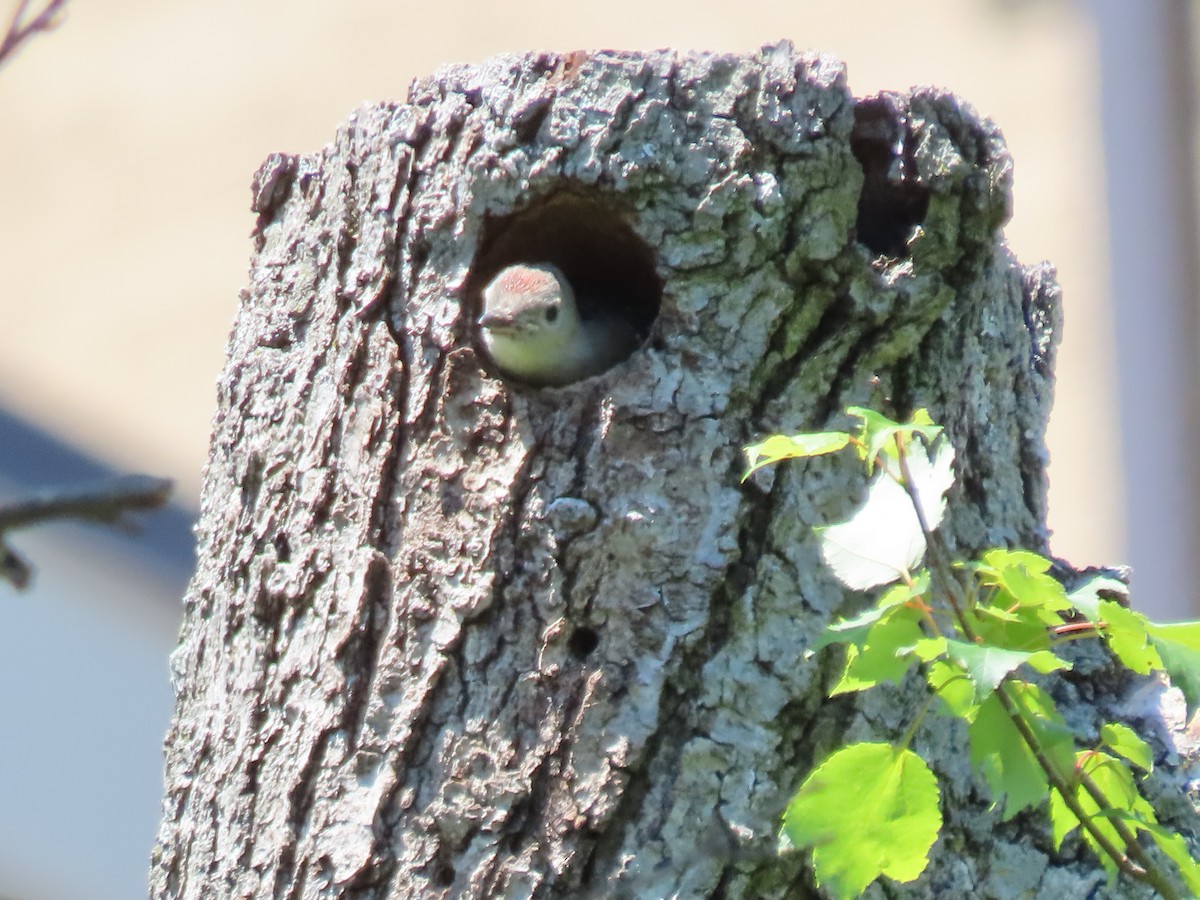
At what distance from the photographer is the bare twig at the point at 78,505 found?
2.32m

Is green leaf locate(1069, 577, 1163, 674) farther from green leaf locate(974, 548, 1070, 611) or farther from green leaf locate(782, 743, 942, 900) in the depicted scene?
green leaf locate(782, 743, 942, 900)

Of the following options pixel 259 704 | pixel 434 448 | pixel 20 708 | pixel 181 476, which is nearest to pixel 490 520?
pixel 434 448

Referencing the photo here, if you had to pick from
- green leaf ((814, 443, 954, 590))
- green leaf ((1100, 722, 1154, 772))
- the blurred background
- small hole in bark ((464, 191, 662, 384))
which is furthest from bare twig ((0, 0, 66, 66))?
the blurred background

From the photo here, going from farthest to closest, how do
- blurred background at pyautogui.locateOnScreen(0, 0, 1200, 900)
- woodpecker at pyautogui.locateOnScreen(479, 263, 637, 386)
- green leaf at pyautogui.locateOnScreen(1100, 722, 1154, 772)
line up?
blurred background at pyautogui.locateOnScreen(0, 0, 1200, 900)
woodpecker at pyautogui.locateOnScreen(479, 263, 637, 386)
green leaf at pyautogui.locateOnScreen(1100, 722, 1154, 772)

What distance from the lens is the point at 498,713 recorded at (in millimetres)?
2939

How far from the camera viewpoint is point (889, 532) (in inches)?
77.5

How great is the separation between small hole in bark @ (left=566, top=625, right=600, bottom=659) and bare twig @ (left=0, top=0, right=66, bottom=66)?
4.81 feet

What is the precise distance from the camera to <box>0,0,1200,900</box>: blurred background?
6277mm

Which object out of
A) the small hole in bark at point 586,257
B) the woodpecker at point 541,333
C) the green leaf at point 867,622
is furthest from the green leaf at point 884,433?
the woodpecker at point 541,333

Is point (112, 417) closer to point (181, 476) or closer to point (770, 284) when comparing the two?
point (181, 476)

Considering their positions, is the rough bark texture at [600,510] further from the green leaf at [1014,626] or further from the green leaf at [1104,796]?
the green leaf at [1014,626]

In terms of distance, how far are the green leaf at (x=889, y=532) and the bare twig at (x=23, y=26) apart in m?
1.36

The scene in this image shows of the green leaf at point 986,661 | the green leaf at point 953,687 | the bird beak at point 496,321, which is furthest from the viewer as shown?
the bird beak at point 496,321

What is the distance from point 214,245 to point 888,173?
6.29 m
